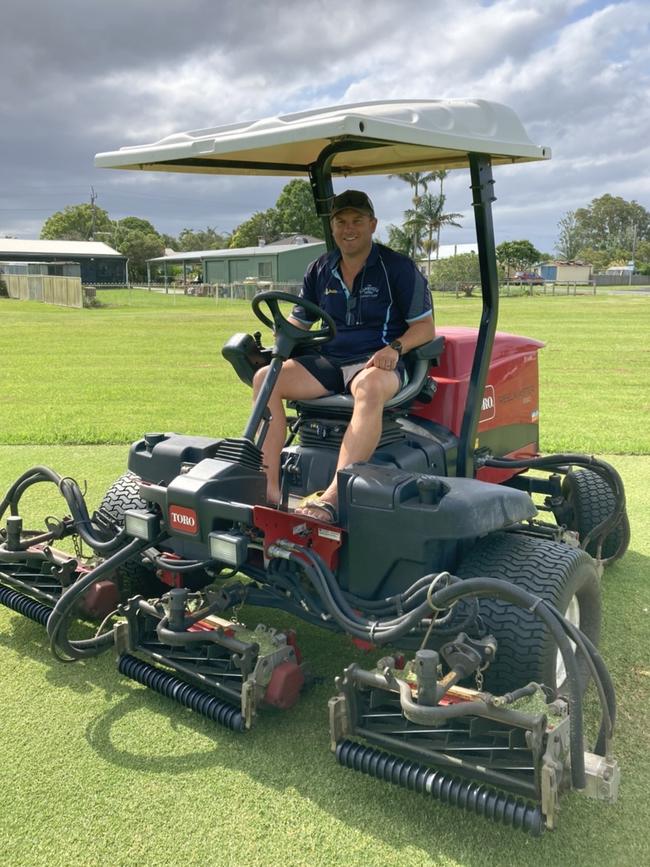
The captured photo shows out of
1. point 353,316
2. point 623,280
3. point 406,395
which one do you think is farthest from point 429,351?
point 623,280

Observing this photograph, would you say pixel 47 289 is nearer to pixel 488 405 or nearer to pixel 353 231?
pixel 488 405

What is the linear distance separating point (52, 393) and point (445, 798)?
882 centimetres

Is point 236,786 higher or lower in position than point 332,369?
lower

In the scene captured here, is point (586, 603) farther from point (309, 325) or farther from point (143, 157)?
point (143, 157)

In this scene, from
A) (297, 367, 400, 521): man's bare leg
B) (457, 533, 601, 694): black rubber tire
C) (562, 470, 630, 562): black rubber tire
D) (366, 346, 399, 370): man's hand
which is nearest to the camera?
(457, 533, 601, 694): black rubber tire

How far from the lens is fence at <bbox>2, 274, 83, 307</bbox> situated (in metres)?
34.4

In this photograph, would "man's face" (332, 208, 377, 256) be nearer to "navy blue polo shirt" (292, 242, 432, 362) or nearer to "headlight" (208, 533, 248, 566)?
"navy blue polo shirt" (292, 242, 432, 362)

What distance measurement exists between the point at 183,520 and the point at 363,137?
4.39ft

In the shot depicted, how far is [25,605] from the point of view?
3303 millimetres

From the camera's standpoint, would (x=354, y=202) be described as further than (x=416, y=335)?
Yes

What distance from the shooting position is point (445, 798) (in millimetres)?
2172

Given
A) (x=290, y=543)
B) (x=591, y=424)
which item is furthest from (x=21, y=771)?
(x=591, y=424)

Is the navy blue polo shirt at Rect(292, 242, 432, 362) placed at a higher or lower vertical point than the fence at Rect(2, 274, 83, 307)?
lower

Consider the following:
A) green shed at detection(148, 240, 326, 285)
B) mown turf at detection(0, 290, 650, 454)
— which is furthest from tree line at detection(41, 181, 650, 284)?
mown turf at detection(0, 290, 650, 454)
